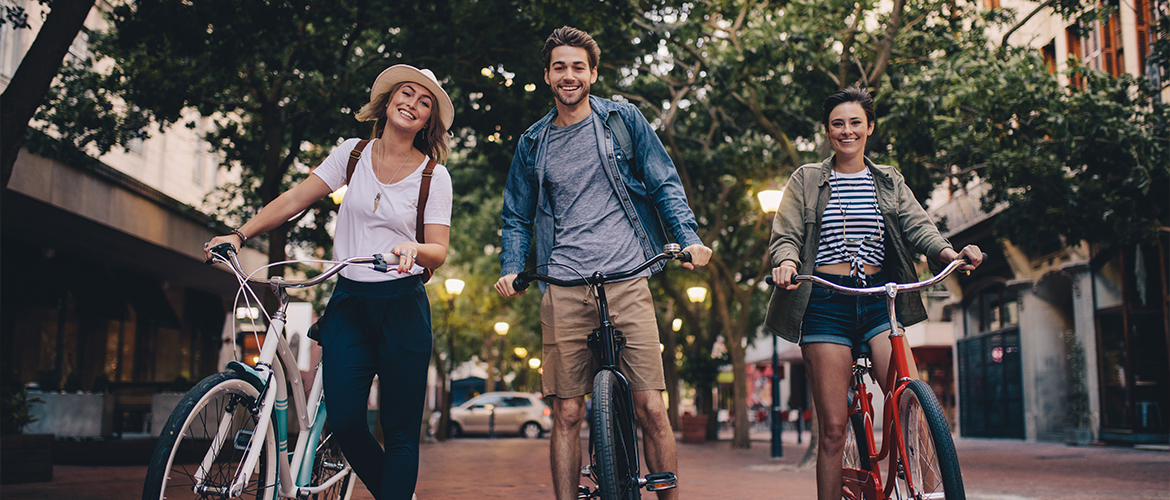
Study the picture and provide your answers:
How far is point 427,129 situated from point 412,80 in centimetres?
23

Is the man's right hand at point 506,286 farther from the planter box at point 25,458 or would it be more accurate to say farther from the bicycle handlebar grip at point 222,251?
the planter box at point 25,458

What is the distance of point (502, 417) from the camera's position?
93.4 feet

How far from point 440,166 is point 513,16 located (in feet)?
25.8

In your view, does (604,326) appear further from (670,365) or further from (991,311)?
(991,311)

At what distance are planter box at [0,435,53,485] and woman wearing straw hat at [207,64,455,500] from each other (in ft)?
20.1

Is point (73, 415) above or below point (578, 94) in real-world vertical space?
below

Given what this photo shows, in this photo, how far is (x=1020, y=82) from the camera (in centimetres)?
1146

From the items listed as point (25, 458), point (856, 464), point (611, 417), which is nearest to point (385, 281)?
point (611, 417)

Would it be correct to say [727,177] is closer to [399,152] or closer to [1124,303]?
[1124,303]

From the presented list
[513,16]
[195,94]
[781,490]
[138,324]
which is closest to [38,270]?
[138,324]

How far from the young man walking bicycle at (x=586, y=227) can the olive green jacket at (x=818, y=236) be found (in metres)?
0.55

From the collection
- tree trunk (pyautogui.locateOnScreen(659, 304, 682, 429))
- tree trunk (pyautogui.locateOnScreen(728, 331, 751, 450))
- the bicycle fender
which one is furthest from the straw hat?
tree trunk (pyautogui.locateOnScreen(659, 304, 682, 429))

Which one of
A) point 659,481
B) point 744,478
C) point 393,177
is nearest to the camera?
point 659,481

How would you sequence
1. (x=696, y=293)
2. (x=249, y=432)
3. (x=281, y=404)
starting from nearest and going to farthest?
(x=249, y=432) < (x=281, y=404) < (x=696, y=293)
